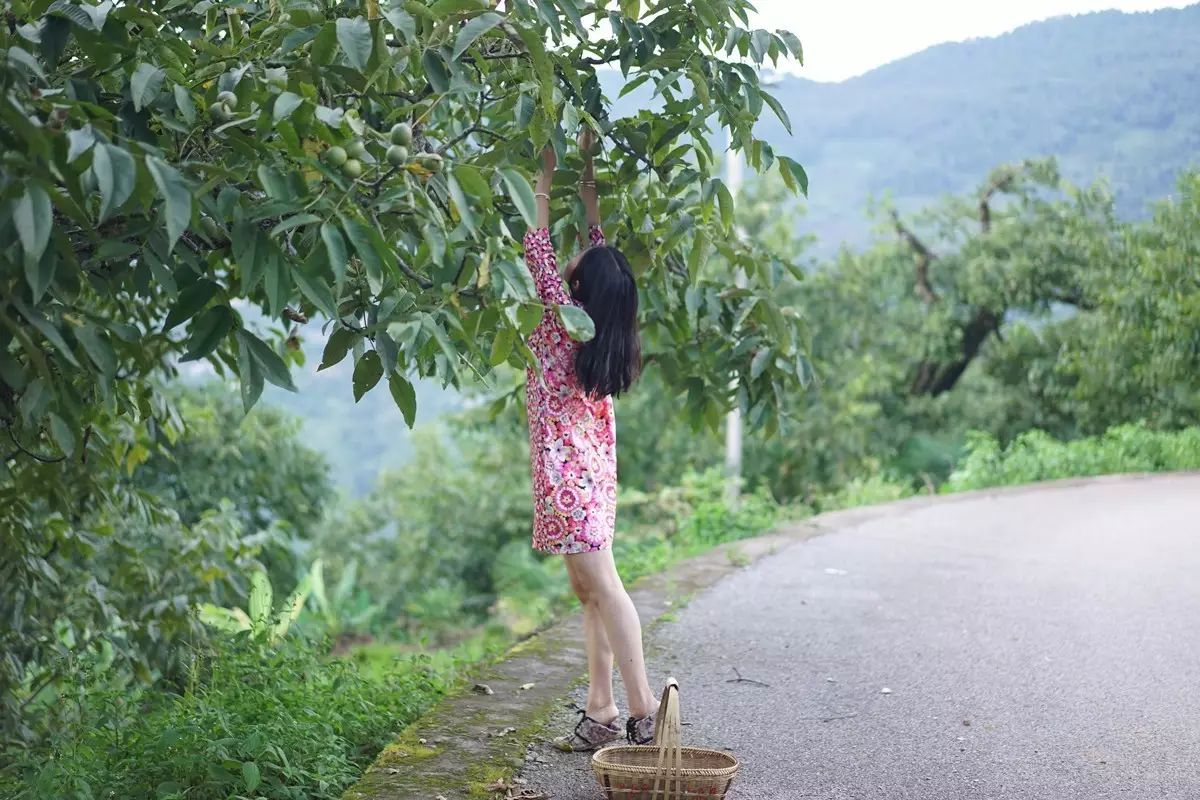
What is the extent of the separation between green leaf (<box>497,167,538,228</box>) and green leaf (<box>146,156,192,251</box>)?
1.80 feet

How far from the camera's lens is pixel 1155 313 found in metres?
14.7

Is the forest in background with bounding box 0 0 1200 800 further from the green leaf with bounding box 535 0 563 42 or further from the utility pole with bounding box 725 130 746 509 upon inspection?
the utility pole with bounding box 725 130 746 509

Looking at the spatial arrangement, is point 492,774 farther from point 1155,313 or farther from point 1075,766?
point 1155,313

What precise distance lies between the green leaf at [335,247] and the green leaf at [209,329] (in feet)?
1.09

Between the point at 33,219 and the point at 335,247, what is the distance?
463 mm

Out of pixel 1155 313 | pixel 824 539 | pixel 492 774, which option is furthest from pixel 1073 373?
pixel 492 774

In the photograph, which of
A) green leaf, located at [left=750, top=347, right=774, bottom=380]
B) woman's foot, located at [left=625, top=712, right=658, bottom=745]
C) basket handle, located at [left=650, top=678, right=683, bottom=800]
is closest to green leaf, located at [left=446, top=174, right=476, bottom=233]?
basket handle, located at [left=650, top=678, right=683, bottom=800]

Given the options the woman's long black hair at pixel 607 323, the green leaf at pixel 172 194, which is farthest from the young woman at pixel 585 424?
the green leaf at pixel 172 194

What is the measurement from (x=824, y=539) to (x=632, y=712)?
475cm

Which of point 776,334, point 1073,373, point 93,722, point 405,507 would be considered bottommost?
point 405,507

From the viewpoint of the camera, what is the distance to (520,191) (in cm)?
220

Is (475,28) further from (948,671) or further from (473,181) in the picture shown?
(948,671)

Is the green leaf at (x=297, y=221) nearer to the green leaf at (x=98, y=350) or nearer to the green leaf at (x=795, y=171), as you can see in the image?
the green leaf at (x=98, y=350)

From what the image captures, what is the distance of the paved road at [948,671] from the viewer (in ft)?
10.6
